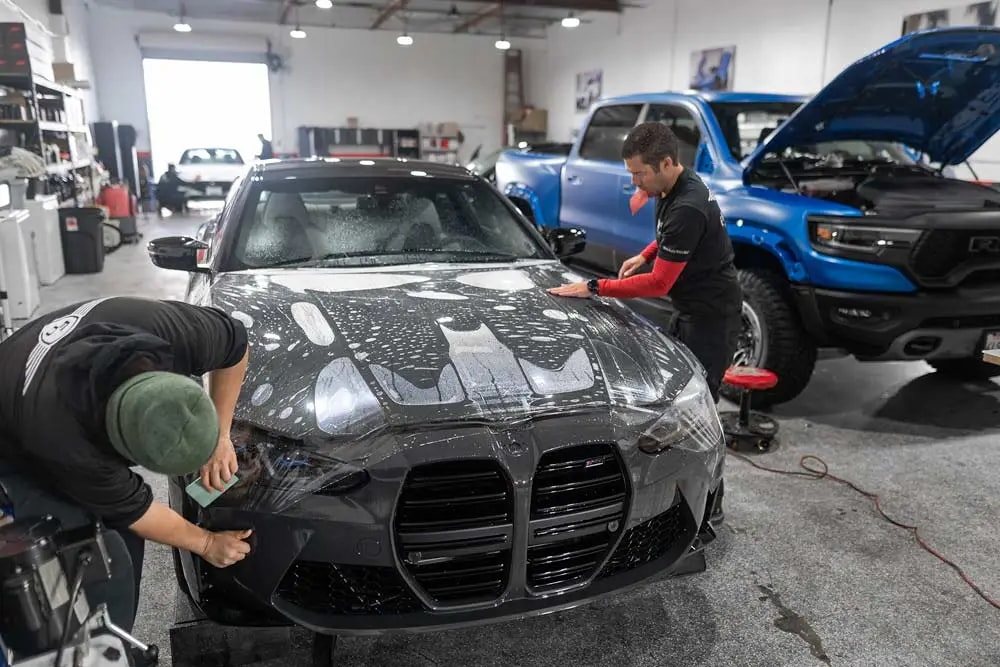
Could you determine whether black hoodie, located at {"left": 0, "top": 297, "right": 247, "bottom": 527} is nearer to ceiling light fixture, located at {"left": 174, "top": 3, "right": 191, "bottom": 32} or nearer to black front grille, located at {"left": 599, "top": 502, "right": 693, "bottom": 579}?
black front grille, located at {"left": 599, "top": 502, "right": 693, "bottom": 579}

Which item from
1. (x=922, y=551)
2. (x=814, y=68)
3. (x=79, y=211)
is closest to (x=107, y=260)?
(x=79, y=211)

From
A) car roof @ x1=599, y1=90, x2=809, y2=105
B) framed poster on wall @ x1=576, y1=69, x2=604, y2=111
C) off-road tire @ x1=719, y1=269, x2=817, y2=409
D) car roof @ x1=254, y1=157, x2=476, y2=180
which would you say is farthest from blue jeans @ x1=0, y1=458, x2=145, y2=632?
framed poster on wall @ x1=576, y1=69, x2=604, y2=111

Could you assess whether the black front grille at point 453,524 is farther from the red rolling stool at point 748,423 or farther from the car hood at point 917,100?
the car hood at point 917,100

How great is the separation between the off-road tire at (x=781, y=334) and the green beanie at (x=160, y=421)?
3459mm

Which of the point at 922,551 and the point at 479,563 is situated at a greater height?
the point at 479,563

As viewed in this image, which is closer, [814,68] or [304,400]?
[304,400]

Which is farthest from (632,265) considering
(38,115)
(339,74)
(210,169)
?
(339,74)

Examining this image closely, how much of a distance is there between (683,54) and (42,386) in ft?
49.5

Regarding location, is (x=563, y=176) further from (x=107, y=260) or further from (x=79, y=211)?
(x=107, y=260)

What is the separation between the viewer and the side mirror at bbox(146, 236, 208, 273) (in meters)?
2.95

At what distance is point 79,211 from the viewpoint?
27.1ft

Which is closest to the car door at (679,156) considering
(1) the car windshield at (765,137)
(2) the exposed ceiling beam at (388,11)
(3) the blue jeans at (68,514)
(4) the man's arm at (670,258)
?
(1) the car windshield at (765,137)

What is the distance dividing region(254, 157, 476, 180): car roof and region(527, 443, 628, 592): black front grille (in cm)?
203

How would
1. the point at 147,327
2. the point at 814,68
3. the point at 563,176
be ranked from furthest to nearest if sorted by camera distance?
1. the point at 814,68
2. the point at 563,176
3. the point at 147,327
